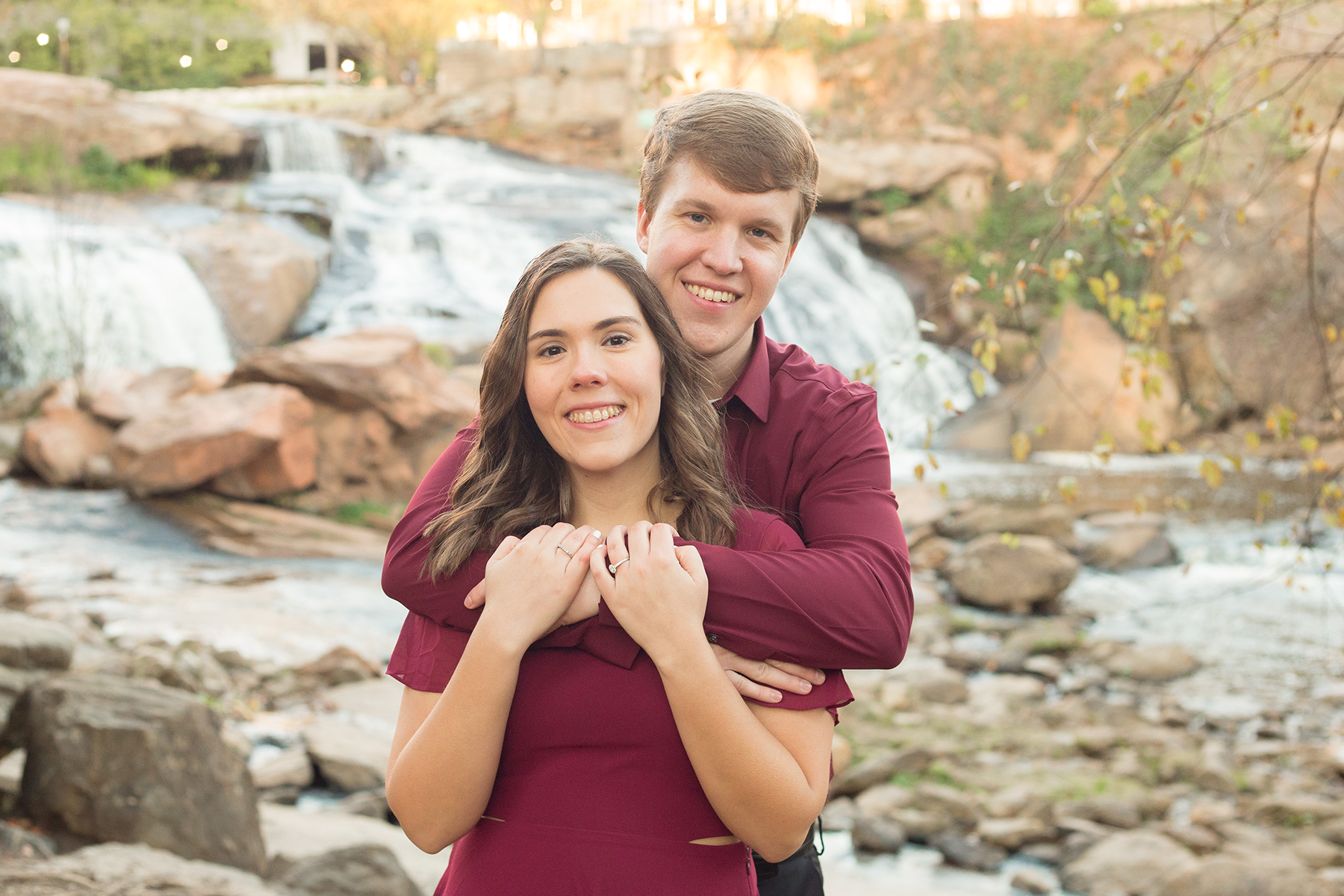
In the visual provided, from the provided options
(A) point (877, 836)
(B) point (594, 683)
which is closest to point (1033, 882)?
(A) point (877, 836)

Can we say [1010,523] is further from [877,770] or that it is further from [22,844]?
[22,844]

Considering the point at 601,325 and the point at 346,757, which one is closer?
the point at 601,325

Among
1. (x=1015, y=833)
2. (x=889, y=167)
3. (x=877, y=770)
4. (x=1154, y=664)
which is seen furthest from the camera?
(x=889, y=167)

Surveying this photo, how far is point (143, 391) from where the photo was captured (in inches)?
412

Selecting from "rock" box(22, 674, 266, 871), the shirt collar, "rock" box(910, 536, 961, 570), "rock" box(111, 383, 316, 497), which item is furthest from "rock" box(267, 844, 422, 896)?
"rock" box(910, 536, 961, 570)

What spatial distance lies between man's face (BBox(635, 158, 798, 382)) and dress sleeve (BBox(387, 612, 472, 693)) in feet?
2.24

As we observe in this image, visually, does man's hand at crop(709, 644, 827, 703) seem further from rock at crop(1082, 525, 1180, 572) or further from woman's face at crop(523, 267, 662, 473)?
rock at crop(1082, 525, 1180, 572)

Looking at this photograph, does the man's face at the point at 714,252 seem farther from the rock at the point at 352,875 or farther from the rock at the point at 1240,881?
the rock at the point at 1240,881

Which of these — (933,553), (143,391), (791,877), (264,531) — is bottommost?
(933,553)

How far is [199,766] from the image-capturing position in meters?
3.73

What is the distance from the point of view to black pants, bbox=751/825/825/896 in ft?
7.37

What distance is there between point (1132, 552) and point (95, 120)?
14.7m

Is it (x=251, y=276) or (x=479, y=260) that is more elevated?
(x=479, y=260)

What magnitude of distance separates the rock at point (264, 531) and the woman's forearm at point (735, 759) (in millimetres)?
7983
